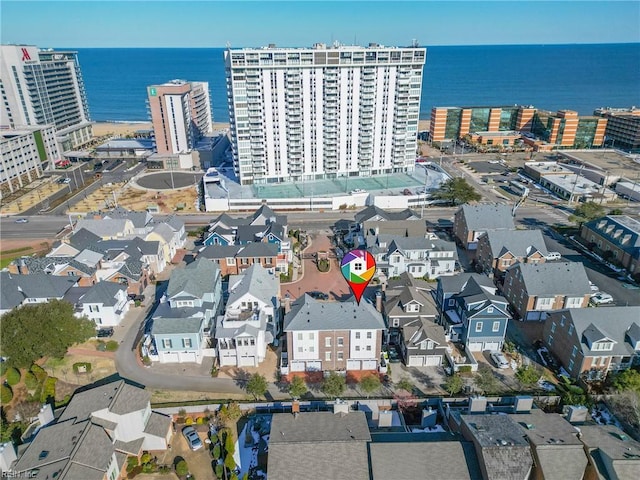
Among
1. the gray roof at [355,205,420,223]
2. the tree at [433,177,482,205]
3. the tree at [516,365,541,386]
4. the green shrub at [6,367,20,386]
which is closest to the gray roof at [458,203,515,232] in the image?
the gray roof at [355,205,420,223]

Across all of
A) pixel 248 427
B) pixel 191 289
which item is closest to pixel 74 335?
pixel 191 289

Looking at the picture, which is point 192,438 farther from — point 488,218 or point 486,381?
point 488,218

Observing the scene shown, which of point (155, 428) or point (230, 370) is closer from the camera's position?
point (155, 428)

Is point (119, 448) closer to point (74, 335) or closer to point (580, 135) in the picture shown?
point (74, 335)

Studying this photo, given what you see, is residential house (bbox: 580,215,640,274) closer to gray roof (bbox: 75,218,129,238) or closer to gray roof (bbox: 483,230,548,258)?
gray roof (bbox: 483,230,548,258)

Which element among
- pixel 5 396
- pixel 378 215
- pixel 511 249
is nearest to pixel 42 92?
pixel 378 215

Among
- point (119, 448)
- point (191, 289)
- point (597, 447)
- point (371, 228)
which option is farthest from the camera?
point (371, 228)
